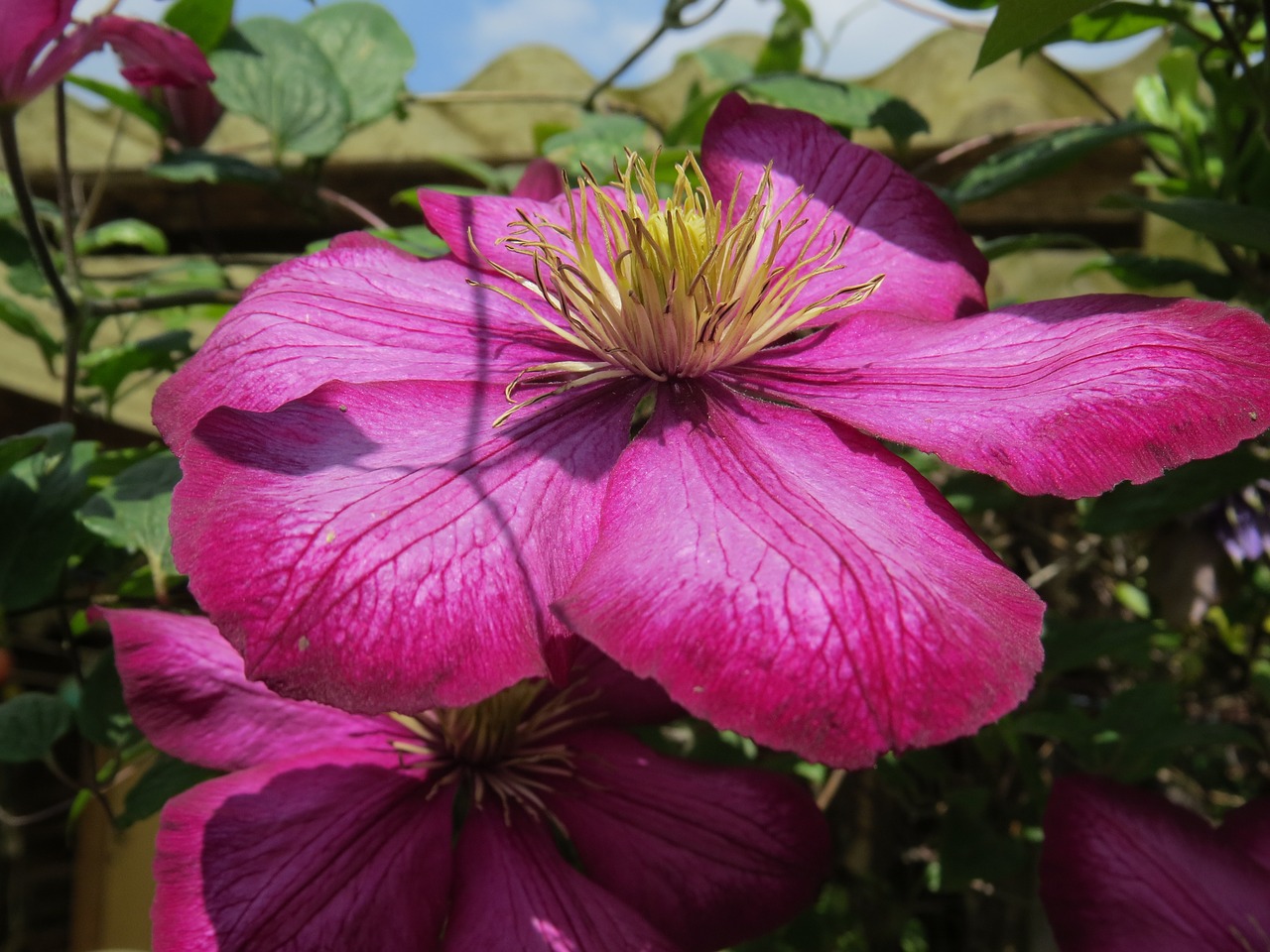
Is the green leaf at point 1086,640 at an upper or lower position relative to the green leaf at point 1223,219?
lower

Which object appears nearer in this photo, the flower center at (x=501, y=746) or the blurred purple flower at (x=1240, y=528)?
the flower center at (x=501, y=746)

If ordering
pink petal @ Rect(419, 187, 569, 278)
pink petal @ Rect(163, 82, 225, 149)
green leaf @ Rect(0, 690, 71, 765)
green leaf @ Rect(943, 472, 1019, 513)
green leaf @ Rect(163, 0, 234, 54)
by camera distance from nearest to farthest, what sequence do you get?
1. pink petal @ Rect(419, 187, 569, 278)
2. green leaf @ Rect(0, 690, 71, 765)
3. green leaf @ Rect(943, 472, 1019, 513)
4. green leaf @ Rect(163, 0, 234, 54)
5. pink petal @ Rect(163, 82, 225, 149)

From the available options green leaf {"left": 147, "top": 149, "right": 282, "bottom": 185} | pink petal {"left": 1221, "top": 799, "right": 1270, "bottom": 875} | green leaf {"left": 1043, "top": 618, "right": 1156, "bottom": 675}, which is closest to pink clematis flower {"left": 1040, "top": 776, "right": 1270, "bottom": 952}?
pink petal {"left": 1221, "top": 799, "right": 1270, "bottom": 875}

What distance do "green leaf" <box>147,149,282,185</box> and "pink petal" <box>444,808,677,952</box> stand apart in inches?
25.1

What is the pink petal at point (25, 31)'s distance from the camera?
56 centimetres

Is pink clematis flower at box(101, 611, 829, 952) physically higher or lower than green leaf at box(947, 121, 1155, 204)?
lower

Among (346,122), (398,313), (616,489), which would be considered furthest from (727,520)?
(346,122)

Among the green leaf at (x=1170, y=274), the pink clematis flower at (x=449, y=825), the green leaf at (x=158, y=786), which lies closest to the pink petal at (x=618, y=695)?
the pink clematis flower at (x=449, y=825)

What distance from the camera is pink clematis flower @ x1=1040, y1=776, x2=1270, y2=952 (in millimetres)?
571

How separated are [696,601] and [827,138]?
0.35m

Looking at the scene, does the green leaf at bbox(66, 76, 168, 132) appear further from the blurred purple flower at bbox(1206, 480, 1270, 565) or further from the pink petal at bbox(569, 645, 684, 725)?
the blurred purple flower at bbox(1206, 480, 1270, 565)

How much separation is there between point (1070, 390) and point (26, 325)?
0.91 meters

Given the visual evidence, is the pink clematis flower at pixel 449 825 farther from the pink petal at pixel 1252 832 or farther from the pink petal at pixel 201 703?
the pink petal at pixel 1252 832

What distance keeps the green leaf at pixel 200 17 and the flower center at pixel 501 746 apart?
0.66 metres
